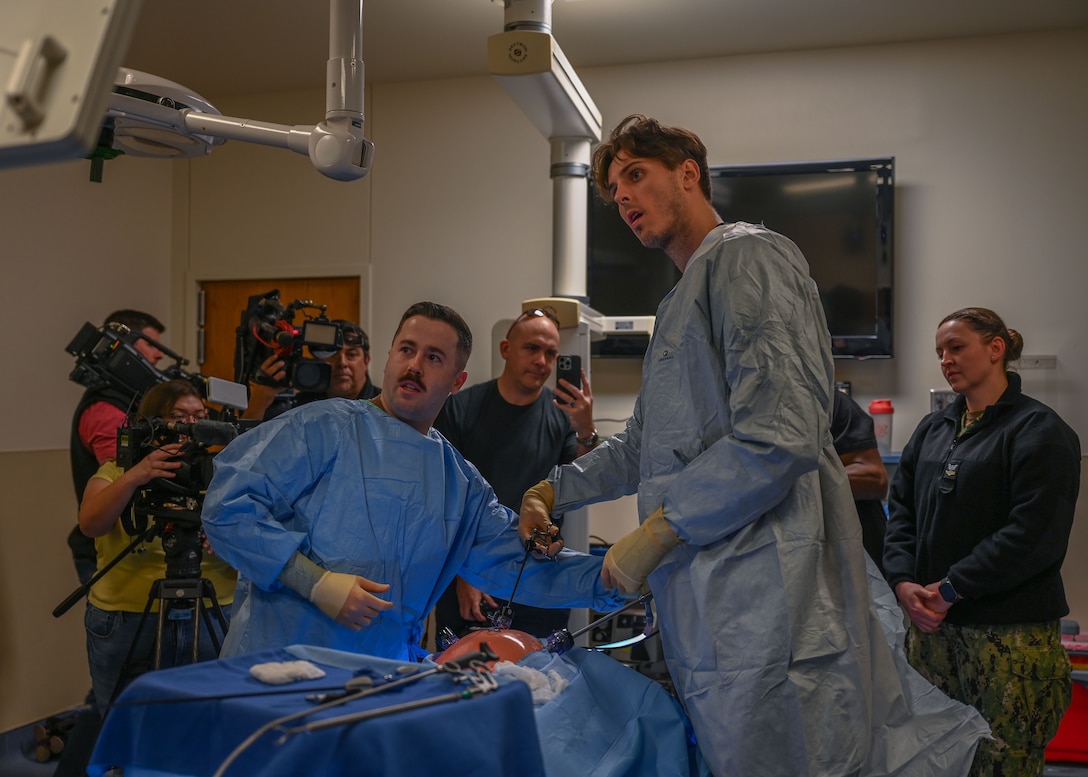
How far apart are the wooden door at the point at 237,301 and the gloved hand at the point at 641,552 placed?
12.1 feet

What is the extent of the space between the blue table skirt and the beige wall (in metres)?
3.38

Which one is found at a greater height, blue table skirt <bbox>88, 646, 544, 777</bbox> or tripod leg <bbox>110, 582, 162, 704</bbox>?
blue table skirt <bbox>88, 646, 544, 777</bbox>

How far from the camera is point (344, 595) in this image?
1.75 meters

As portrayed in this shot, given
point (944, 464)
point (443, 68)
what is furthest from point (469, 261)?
point (944, 464)

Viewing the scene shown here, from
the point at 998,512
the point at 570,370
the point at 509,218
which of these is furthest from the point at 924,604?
the point at 509,218

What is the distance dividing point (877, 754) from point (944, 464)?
1385mm

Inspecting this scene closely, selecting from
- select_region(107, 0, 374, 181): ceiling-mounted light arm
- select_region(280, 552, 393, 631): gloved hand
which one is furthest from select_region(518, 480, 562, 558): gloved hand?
select_region(107, 0, 374, 181): ceiling-mounted light arm

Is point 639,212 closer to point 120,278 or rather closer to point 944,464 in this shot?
point 944,464

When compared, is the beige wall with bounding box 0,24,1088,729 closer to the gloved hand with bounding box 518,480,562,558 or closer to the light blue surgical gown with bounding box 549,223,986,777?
the gloved hand with bounding box 518,480,562,558

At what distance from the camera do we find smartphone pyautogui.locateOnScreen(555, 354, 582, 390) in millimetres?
3201

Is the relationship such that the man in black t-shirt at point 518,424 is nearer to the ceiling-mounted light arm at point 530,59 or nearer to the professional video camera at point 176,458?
the ceiling-mounted light arm at point 530,59

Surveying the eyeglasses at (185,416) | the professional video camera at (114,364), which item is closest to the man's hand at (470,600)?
the eyeglasses at (185,416)

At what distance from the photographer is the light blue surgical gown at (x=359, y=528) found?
1.88 meters

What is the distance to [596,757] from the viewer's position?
160cm
